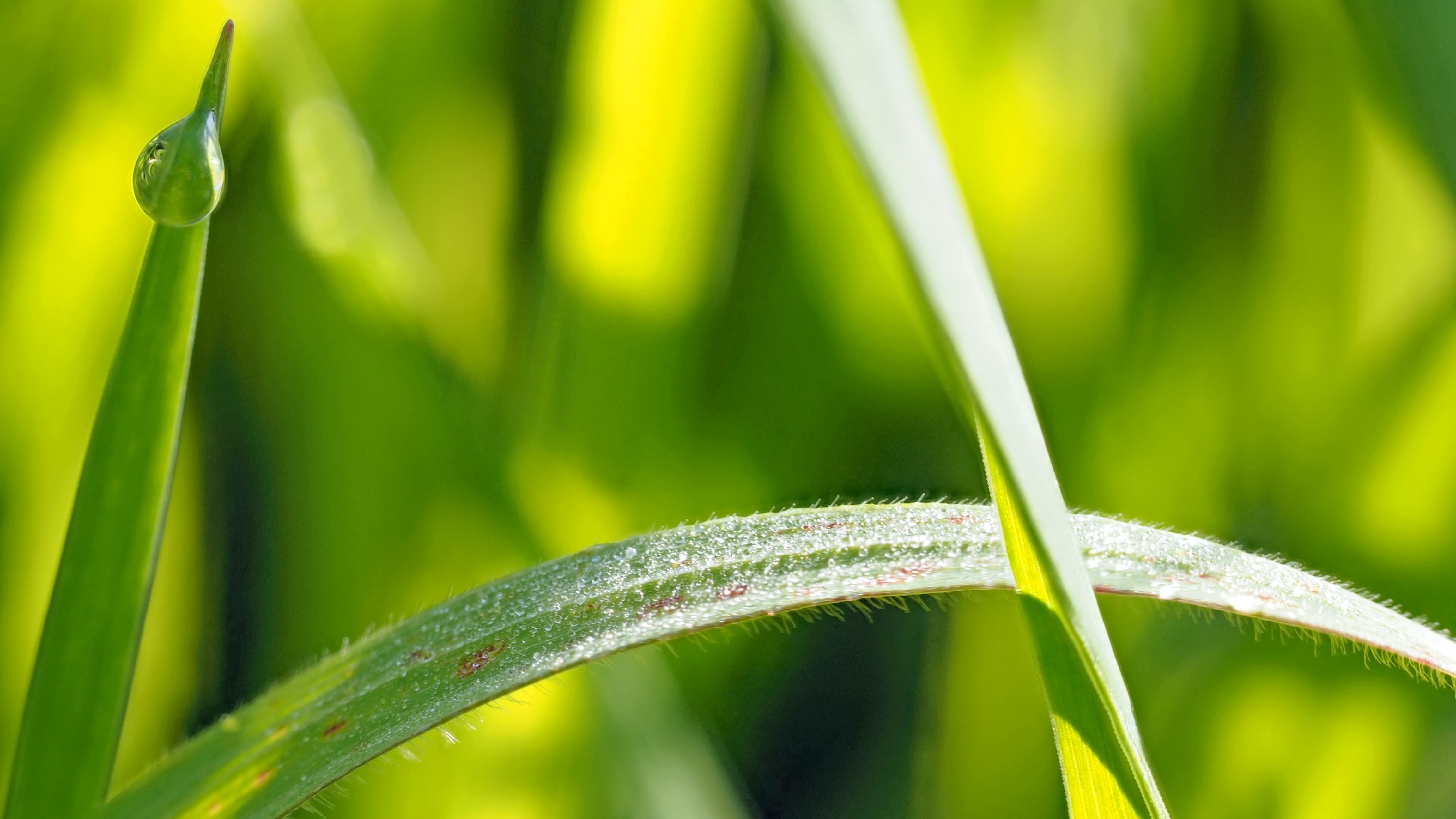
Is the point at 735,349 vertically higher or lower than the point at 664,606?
higher

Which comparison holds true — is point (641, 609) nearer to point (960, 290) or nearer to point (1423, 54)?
point (960, 290)

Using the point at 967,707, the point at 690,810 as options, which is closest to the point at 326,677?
the point at 690,810

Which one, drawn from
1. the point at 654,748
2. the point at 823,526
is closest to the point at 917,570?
the point at 823,526

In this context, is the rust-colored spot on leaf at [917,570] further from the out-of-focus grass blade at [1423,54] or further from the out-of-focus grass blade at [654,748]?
the out-of-focus grass blade at [1423,54]

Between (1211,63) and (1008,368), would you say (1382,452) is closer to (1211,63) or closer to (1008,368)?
(1211,63)

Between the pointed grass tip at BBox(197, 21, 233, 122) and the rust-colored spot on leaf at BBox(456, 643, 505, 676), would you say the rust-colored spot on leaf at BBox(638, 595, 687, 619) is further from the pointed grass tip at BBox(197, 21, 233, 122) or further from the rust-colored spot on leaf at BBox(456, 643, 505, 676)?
the pointed grass tip at BBox(197, 21, 233, 122)

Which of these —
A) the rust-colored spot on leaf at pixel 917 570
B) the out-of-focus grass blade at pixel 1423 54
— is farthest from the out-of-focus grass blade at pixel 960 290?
the out-of-focus grass blade at pixel 1423 54

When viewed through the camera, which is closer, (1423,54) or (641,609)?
(641,609)
